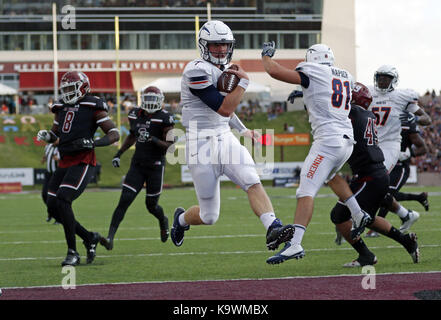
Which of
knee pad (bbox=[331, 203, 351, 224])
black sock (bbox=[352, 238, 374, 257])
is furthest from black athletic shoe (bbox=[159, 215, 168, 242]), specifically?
black sock (bbox=[352, 238, 374, 257])

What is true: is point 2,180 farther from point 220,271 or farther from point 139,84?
point 139,84

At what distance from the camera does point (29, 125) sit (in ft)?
129

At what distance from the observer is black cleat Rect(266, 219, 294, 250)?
586 cm

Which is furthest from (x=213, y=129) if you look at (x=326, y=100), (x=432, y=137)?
(x=432, y=137)

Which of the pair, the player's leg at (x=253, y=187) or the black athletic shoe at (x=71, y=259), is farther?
the black athletic shoe at (x=71, y=259)

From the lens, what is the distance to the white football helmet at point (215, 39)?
641 cm

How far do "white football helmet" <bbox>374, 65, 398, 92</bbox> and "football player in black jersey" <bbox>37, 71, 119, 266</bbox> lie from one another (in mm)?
3553

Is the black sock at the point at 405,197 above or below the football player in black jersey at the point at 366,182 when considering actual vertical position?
below

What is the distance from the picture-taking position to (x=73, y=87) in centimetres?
798

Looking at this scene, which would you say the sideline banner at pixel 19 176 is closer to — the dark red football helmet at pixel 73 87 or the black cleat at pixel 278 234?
the dark red football helmet at pixel 73 87

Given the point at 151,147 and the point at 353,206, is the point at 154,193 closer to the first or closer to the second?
the point at 151,147

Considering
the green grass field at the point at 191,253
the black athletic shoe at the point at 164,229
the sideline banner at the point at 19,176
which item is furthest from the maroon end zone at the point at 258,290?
the sideline banner at the point at 19,176

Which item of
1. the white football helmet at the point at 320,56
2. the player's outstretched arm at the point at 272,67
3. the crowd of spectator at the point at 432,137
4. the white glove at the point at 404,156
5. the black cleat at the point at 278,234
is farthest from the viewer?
the crowd of spectator at the point at 432,137

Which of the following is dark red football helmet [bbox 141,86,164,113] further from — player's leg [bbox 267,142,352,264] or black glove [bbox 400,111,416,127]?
Result: player's leg [bbox 267,142,352,264]
